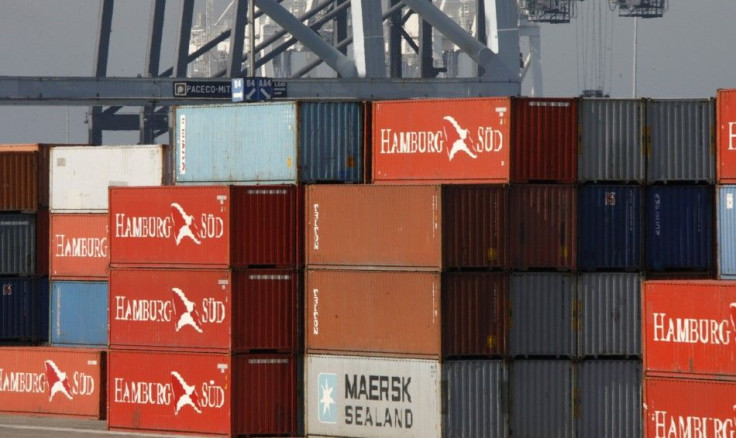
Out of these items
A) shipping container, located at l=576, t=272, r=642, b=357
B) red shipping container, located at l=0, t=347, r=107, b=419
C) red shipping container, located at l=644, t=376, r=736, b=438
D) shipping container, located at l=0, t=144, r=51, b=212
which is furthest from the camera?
shipping container, located at l=0, t=144, r=51, b=212

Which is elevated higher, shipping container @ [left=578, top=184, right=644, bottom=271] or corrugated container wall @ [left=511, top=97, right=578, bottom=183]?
corrugated container wall @ [left=511, top=97, right=578, bottom=183]

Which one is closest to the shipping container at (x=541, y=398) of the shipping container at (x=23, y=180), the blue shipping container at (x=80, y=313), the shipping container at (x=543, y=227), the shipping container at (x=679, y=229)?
the shipping container at (x=543, y=227)

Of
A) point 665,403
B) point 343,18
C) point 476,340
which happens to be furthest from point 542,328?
point 343,18

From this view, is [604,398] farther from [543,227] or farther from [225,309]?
[225,309]

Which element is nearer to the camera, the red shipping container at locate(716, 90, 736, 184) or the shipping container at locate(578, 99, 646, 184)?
the red shipping container at locate(716, 90, 736, 184)

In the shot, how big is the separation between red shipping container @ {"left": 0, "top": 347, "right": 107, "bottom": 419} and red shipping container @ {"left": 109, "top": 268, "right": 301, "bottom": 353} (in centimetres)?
460

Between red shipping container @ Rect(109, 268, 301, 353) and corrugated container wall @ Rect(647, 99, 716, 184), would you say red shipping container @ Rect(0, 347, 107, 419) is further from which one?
corrugated container wall @ Rect(647, 99, 716, 184)

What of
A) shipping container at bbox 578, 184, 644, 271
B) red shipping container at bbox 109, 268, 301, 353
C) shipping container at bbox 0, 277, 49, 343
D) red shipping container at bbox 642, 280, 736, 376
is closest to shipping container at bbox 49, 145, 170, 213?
shipping container at bbox 0, 277, 49, 343

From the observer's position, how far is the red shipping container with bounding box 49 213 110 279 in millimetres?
44625

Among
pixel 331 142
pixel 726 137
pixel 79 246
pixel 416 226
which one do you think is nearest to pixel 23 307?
pixel 79 246

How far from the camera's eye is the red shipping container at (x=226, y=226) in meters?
38.0

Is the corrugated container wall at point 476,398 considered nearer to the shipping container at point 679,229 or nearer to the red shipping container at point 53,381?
the shipping container at point 679,229

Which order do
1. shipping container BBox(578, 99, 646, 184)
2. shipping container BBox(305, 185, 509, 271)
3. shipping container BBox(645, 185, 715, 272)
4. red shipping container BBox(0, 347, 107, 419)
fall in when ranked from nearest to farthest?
1. shipping container BBox(305, 185, 509, 271)
2. shipping container BBox(645, 185, 715, 272)
3. shipping container BBox(578, 99, 646, 184)
4. red shipping container BBox(0, 347, 107, 419)

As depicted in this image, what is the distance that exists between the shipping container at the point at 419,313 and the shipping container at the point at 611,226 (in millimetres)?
2460
